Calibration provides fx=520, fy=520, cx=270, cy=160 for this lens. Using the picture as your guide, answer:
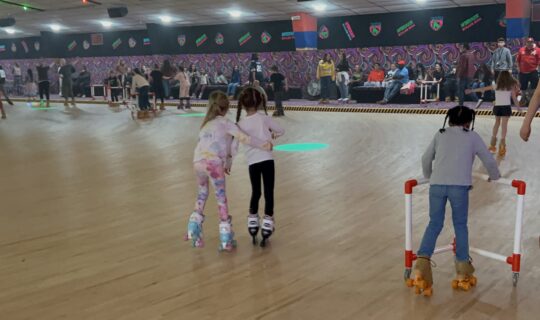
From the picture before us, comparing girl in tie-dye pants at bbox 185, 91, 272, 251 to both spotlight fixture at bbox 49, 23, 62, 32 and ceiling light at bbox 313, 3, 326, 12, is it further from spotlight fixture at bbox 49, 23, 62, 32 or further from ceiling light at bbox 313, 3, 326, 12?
spotlight fixture at bbox 49, 23, 62, 32

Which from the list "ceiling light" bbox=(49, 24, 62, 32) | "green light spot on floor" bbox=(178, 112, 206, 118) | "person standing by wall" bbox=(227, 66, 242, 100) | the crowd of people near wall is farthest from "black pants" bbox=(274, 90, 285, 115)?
"ceiling light" bbox=(49, 24, 62, 32)

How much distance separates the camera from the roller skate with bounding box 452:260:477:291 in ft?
9.29

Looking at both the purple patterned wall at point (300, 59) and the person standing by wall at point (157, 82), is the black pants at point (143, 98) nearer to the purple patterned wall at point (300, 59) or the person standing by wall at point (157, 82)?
the person standing by wall at point (157, 82)

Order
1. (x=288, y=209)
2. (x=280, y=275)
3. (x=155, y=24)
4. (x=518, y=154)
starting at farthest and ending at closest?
(x=155, y=24) < (x=518, y=154) < (x=288, y=209) < (x=280, y=275)

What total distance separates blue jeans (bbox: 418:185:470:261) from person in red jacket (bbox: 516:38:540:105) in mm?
11447

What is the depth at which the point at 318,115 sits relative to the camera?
13.2 metres

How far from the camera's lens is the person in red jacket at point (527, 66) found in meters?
12.6

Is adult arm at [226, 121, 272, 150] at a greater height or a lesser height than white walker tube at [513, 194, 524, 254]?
greater

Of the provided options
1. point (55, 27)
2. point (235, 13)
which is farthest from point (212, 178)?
point (55, 27)

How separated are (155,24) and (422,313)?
19583 millimetres

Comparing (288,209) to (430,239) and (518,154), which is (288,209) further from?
(518,154)

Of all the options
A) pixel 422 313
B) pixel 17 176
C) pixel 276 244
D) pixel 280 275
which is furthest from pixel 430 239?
pixel 17 176

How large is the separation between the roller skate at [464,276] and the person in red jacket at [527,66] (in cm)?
1148

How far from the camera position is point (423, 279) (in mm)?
2781
